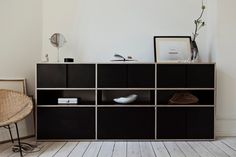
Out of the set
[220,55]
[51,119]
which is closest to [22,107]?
[51,119]

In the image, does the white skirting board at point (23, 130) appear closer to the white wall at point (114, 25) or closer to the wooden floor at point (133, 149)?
the wooden floor at point (133, 149)

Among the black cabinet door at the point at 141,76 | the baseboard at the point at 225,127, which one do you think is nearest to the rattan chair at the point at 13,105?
the black cabinet door at the point at 141,76

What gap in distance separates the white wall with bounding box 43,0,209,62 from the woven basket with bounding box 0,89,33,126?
0.96 m

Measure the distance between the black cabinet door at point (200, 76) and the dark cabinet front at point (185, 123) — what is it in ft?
1.08

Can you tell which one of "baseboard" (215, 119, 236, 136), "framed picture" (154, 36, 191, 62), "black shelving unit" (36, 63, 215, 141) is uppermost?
"framed picture" (154, 36, 191, 62)

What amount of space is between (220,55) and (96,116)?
78.6 inches

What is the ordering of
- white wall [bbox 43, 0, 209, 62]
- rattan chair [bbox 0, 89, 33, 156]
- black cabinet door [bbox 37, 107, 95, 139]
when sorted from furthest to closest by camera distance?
white wall [bbox 43, 0, 209, 62] < black cabinet door [bbox 37, 107, 95, 139] < rattan chair [bbox 0, 89, 33, 156]

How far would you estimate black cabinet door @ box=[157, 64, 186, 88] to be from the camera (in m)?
3.49

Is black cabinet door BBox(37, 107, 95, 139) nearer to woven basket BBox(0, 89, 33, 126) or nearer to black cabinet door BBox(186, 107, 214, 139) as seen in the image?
woven basket BBox(0, 89, 33, 126)

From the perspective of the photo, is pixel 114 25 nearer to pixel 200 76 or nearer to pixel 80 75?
pixel 80 75

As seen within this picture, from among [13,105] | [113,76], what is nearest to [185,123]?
[113,76]

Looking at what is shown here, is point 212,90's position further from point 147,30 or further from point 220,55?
point 147,30

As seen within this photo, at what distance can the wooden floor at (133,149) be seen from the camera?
293cm

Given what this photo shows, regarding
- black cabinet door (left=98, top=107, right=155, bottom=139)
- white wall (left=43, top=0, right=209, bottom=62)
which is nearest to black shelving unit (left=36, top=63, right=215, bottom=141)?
black cabinet door (left=98, top=107, right=155, bottom=139)
